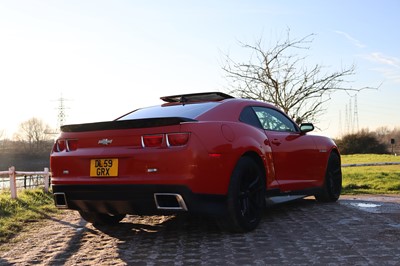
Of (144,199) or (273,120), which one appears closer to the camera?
(144,199)

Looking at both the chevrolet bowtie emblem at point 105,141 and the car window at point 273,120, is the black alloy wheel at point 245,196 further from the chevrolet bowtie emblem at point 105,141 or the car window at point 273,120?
the chevrolet bowtie emblem at point 105,141

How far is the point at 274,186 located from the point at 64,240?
2.51m

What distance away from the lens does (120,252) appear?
4.31 m

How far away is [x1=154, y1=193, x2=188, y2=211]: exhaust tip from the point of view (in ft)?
14.1

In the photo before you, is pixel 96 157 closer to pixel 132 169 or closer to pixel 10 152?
pixel 132 169

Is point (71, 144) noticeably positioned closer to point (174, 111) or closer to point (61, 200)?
point (61, 200)

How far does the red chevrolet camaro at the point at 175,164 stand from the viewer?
14.2ft

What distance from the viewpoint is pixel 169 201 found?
14.3ft

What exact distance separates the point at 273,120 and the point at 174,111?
60.4 inches

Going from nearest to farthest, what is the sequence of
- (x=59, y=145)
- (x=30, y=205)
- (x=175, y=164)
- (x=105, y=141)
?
1. (x=175, y=164)
2. (x=105, y=141)
3. (x=59, y=145)
4. (x=30, y=205)

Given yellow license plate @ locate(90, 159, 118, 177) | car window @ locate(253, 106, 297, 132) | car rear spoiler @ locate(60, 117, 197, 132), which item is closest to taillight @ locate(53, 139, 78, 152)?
car rear spoiler @ locate(60, 117, 197, 132)

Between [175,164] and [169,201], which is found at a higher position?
[175,164]

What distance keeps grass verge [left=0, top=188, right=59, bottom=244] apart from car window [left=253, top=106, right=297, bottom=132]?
3373 mm

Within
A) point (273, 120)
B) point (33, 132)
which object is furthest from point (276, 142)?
point (33, 132)
